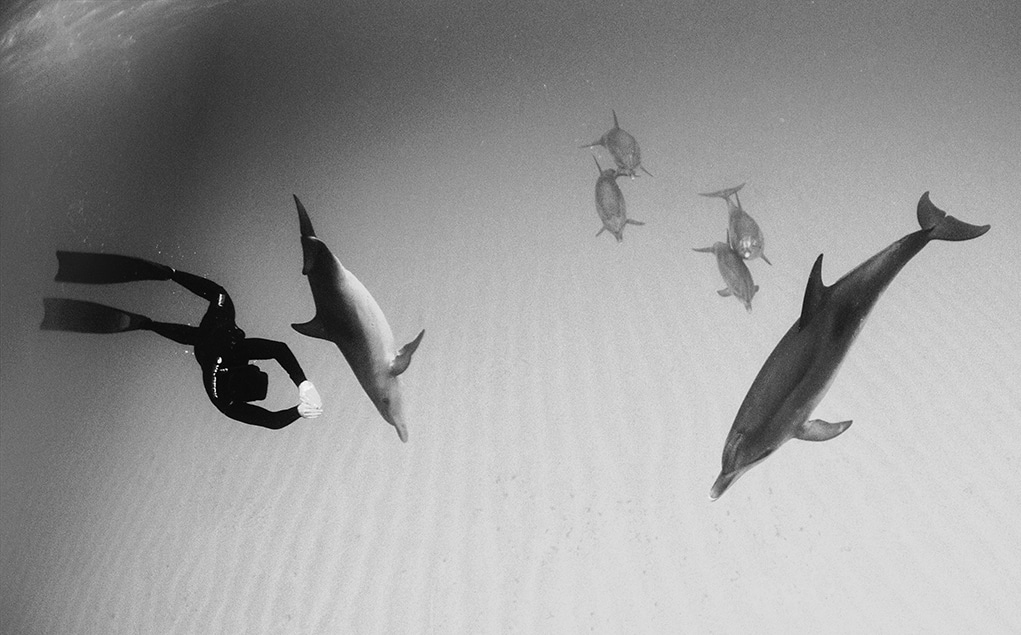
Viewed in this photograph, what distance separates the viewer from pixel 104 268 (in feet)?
7.74

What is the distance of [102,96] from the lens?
2547 millimetres

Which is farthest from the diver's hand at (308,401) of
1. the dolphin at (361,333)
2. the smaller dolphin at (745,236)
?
the smaller dolphin at (745,236)

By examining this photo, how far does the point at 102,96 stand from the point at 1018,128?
9.31ft

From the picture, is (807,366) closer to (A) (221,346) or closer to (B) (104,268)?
(A) (221,346)

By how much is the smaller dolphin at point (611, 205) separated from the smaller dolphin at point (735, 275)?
25 cm

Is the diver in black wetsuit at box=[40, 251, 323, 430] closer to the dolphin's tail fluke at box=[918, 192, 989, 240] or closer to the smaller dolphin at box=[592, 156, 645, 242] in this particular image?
the smaller dolphin at box=[592, 156, 645, 242]

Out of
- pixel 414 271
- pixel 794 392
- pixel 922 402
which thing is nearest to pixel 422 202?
pixel 414 271

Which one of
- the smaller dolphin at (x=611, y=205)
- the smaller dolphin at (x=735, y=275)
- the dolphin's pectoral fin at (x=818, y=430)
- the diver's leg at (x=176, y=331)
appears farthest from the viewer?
the diver's leg at (x=176, y=331)

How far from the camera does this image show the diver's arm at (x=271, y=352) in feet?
6.70

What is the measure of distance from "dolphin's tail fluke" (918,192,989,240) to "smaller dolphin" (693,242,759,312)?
0.42 metres

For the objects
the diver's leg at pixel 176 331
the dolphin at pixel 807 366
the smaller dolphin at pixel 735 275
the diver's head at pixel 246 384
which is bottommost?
the dolphin at pixel 807 366

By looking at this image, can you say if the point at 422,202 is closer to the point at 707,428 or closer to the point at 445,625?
the point at 707,428

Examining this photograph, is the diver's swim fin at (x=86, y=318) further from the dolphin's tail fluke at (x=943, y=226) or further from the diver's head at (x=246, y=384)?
the dolphin's tail fluke at (x=943, y=226)

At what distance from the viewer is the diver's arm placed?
6.70 ft
